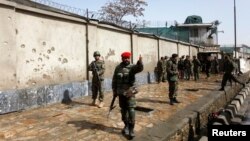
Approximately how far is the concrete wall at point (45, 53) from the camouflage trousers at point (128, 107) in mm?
3416

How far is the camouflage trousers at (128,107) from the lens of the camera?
629cm

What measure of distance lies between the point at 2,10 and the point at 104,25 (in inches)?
211

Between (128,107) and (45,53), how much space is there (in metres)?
4.29

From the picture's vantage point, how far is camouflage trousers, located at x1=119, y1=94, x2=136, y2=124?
629 cm

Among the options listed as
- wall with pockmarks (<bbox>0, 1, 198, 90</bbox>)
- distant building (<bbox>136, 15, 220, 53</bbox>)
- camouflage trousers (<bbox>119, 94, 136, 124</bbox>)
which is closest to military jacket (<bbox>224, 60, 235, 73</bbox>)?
wall with pockmarks (<bbox>0, 1, 198, 90</bbox>)

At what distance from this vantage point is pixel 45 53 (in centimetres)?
948

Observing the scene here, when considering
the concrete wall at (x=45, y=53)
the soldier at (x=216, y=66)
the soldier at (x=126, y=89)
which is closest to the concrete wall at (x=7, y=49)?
the concrete wall at (x=45, y=53)

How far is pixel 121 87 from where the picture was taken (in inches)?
253

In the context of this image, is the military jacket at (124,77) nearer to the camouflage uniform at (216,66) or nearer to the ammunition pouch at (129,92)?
the ammunition pouch at (129,92)

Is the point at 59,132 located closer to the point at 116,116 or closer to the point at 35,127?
the point at 35,127

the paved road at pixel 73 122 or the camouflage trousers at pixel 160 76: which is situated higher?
the camouflage trousers at pixel 160 76

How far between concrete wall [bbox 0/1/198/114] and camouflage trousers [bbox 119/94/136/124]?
11.2ft

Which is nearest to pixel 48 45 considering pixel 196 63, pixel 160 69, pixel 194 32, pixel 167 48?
pixel 160 69

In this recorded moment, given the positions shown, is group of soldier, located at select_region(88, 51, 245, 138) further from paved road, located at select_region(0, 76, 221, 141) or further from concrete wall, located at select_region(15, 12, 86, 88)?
concrete wall, located at select_region(15, 12, 86, 88)
